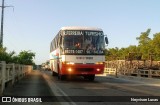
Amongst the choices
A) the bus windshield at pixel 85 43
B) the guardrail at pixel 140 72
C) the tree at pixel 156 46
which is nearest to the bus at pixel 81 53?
the bus windshield at pixel 85 43

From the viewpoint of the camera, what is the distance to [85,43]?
91.1 feet

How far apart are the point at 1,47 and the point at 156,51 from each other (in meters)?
44.6

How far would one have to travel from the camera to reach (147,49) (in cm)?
7806

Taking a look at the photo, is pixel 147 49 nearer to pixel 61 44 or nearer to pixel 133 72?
pixel 133 72

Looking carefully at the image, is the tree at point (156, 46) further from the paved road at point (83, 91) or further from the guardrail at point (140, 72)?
the paved road at point (83, 91)

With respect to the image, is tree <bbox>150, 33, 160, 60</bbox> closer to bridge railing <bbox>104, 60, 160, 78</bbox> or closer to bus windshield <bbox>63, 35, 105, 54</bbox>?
bridge railing <bbox>104, 60, 160, 78</bbox>

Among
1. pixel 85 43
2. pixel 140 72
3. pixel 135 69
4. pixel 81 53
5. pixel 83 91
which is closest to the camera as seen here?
pixel 83 91

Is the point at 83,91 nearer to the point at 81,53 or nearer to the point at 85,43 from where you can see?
the point at 81,53

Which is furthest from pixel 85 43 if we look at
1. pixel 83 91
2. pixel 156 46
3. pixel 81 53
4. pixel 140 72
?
pixel 156 46

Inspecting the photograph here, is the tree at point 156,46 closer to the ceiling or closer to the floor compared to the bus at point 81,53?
closer to the ceiling

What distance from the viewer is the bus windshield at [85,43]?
90.7 ft

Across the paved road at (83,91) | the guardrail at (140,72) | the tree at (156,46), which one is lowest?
the paved road at (83,91)

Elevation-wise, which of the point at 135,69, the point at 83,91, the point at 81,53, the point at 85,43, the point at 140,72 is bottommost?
the point at 83,91

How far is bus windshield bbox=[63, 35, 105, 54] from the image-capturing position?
27.7m
